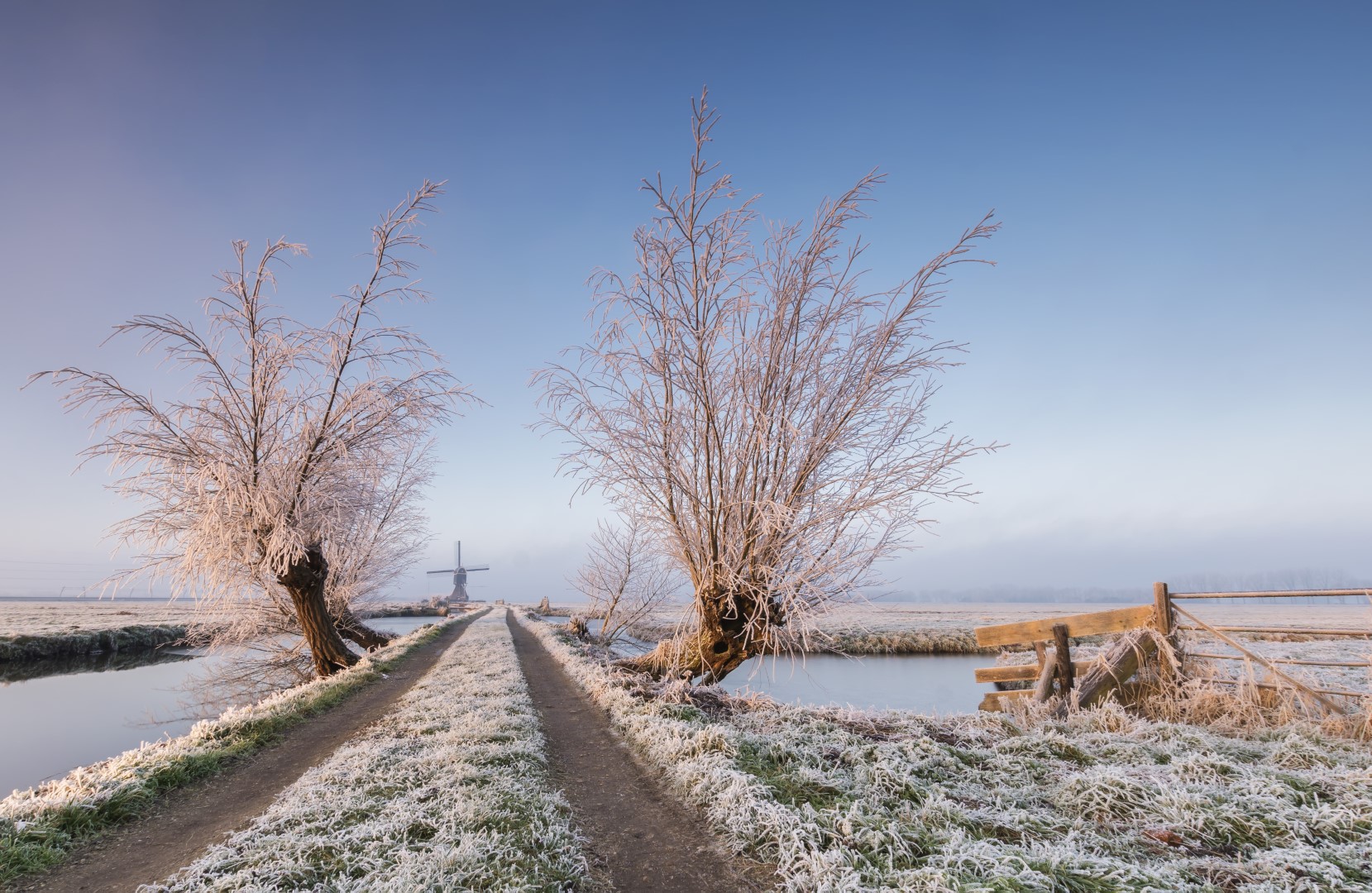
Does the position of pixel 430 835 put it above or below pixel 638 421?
below

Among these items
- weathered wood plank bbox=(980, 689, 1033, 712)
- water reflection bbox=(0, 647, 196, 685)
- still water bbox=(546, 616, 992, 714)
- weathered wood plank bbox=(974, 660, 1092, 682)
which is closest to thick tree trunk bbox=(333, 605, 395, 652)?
water reflection bbox=(0, 647, 196, 685)

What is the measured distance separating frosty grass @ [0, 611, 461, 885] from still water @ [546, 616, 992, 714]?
7270 millimetres

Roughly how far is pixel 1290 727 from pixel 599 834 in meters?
8.20

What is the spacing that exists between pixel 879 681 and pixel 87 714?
73.7 feet

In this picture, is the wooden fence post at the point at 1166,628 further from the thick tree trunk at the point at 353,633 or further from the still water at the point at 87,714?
the thick tree trunk at the point at 353,633

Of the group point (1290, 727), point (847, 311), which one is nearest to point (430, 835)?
point (847, 311)

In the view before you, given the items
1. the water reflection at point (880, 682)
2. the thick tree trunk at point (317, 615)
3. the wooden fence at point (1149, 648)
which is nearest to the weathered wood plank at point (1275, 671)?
the wooden fence at point (1149, 648)

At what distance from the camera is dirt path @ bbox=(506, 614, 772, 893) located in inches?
168

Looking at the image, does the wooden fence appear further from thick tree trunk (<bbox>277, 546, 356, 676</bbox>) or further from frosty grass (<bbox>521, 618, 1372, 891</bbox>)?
thick tree trunk (<bbox>277, 546, 356, 676</bbox>)

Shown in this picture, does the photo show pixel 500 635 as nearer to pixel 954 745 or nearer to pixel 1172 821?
pixel 954 745

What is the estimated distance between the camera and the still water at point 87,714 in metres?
10.9

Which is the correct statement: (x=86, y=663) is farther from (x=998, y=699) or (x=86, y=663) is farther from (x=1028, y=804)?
(x=1028, y=804)

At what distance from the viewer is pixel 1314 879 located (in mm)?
3684

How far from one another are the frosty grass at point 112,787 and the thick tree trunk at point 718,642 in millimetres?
6157
